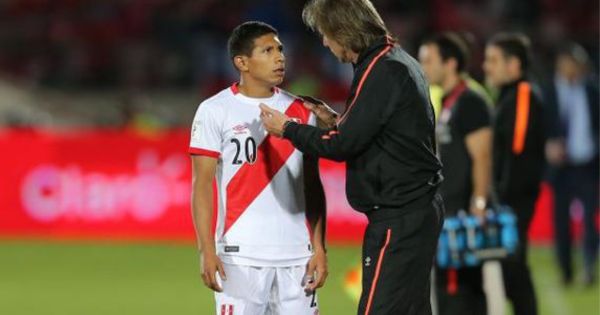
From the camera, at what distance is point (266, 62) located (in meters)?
6.49

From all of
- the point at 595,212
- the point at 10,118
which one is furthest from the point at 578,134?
the point at 10,118

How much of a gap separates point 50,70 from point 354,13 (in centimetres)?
1479

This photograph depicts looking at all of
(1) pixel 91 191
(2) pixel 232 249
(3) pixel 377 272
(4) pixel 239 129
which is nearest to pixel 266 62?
(4) pixel 239 129

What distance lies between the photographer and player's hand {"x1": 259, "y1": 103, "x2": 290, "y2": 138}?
6234 mm

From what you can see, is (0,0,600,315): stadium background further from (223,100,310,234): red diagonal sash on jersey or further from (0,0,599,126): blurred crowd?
(223,100,310,234): red diagonal sash on jersey

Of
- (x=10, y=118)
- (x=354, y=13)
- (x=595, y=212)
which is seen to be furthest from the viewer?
(x=10, y=118)

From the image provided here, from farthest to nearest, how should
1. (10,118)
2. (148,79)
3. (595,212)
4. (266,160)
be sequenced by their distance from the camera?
(148,79) < (10,118) < (595,212) < (266,160)

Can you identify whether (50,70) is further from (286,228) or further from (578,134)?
(286,228)

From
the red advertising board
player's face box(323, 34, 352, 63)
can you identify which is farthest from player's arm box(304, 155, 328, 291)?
the red advertising board

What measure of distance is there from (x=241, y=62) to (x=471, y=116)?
2405 mm

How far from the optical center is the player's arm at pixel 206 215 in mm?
6375

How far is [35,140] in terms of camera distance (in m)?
16.2

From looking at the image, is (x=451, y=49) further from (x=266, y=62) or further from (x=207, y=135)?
(x=207, y=135)

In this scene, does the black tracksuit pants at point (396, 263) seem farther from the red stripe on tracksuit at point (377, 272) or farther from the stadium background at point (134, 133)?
the stadium background at point (134, 133)
